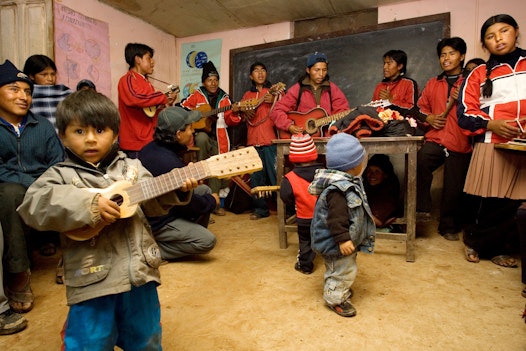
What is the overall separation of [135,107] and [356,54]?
3170 millimetres

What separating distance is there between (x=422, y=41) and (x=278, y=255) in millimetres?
3505

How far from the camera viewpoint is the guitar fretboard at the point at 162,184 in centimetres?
132

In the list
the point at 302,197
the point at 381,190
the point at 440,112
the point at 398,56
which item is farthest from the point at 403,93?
the point at 302,197

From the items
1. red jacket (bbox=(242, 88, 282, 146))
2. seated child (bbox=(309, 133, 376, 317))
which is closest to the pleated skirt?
seated child (bbox=(309, 133, 376, 317))

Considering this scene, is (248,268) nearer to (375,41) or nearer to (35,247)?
(35,247)

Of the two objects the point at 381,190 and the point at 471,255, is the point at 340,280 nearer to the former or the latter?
the point at 471,255

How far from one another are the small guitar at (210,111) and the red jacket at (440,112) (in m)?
2.14

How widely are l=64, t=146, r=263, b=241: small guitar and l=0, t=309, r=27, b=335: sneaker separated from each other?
1125 millimetres

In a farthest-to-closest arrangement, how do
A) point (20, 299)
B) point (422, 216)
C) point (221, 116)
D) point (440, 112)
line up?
1. point (221, 116)
2. point (440, 112)
3. point (422, 216)
4. point (20, 299)

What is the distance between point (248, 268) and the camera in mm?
2713

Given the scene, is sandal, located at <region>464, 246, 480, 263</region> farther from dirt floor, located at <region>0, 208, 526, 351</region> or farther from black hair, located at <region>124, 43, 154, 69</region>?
black hair, located at <region>124, 43, 154, 69</region>

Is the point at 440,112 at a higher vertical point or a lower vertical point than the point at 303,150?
higher

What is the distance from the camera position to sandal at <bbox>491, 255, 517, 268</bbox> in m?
2.62

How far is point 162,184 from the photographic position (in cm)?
136
